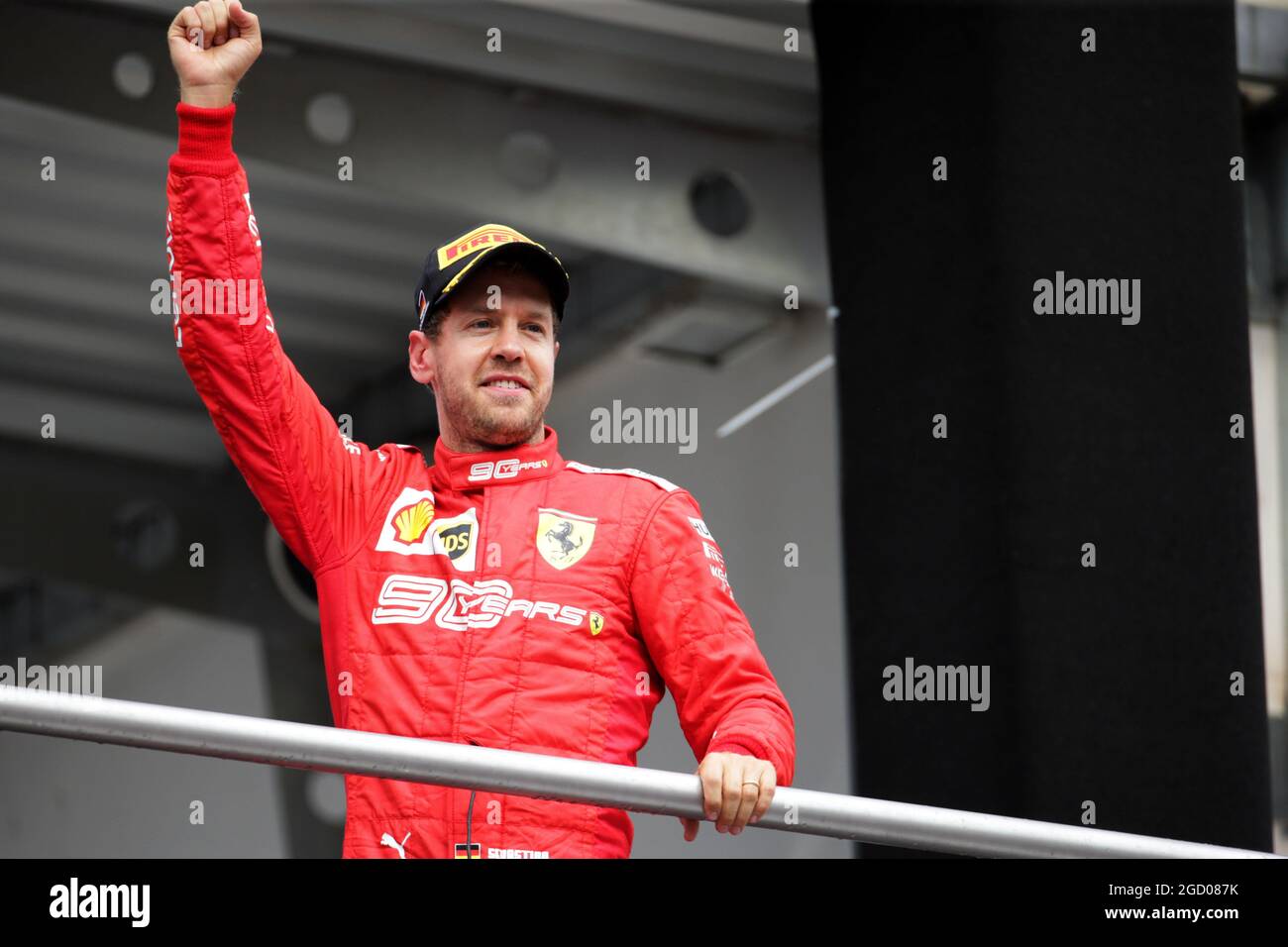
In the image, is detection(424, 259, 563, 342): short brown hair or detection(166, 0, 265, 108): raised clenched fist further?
detection(424, 259, 563, 342): short brown hair

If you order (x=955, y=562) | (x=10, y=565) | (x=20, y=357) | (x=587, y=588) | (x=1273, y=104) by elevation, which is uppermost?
(x=1273, y=104)

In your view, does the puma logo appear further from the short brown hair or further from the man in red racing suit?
the short brown hair

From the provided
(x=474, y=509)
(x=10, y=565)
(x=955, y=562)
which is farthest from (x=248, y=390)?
(x=10, y=565)

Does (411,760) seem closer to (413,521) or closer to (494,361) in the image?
(413,521)

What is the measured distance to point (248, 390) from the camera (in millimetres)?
2607

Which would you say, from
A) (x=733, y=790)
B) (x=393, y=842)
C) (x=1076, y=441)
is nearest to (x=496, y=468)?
(x=393, y=842)

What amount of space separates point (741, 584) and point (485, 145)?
8.34 ft

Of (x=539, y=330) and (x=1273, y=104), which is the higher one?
(x=1273, y=104)

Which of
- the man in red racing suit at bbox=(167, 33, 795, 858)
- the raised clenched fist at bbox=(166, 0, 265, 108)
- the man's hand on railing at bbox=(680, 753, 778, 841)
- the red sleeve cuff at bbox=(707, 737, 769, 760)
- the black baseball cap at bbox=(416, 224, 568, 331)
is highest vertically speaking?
the raised clenched fist at bbox=(166, 0, 265, 108)

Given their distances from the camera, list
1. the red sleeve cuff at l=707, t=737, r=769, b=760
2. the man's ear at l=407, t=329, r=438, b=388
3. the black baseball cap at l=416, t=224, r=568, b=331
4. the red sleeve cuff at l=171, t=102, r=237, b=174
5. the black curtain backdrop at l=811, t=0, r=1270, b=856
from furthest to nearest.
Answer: the black curtain backdrop at l=811, t=0, r=1270, b=856 < the man's ear at l=407, t=329, r=438, b=388 < the black baseball cap at l=416, t=224, r=568, b=331 < the red sleeve cuff at l=171, t=102, r=237, b=174 < the red sleeve cuff at l=707, t=737, r=769, b=760

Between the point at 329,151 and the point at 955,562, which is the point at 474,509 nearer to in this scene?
the point at 955,562

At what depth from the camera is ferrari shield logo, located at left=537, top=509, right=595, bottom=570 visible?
2.61 m

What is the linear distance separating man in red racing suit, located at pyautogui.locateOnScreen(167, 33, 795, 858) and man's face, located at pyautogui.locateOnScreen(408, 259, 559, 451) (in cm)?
5

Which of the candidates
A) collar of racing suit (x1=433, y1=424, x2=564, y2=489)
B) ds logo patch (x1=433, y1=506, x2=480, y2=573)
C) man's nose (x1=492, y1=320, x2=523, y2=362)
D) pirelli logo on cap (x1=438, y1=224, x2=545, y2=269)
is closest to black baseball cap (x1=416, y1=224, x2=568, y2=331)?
pirelli logo on cap (x1=438, y1=224, x2=545, y2=269)
